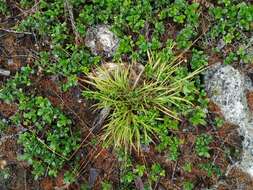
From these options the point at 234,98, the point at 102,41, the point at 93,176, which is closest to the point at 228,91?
→ the point at 234,98

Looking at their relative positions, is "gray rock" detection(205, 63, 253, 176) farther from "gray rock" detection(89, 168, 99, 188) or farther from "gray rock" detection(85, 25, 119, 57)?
"gray rock" detection(89, 168, 99, 188)

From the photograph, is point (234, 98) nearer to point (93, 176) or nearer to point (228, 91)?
point (228, 91)

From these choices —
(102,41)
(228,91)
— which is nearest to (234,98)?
(228,91)

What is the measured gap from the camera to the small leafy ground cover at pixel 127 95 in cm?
488

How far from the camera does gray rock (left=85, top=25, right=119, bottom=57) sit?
5.18 metres

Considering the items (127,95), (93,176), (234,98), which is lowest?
(93,176)

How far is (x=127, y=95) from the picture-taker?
196 inches

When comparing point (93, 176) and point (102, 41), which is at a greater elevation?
point (102, 41)

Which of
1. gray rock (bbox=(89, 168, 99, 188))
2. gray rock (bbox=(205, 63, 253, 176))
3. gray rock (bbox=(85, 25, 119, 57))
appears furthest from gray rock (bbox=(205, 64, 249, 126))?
gray rock (bbox=(89, 168, 99, 188))

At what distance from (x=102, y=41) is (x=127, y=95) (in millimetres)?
757

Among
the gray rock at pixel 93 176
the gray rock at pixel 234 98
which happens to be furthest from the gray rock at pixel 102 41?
the gray rock at pixel 93 176

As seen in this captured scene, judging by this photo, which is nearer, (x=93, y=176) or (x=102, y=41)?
(x=93, y=176)

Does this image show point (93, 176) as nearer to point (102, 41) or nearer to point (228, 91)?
point (102, 41)

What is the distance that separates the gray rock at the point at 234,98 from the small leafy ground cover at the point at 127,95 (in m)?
0.10
